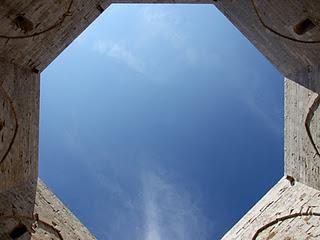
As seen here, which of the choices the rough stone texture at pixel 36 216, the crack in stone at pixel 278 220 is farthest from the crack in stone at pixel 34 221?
the crack in stone at pixel 278 220

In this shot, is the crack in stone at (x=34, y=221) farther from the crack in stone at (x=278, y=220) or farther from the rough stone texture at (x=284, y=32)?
the rough stone texture at (x=284, y=32)

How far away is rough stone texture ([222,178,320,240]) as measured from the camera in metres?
6.71

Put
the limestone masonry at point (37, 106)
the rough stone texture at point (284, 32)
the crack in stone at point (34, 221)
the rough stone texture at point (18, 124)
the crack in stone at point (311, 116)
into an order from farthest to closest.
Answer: the crack in stone at point (311, 116), the rough stone texture at point (18, 124), the crack in stone at point (34, 221), the limestone masonry at point (37, 106), the rough stone texture at point (284, 32)

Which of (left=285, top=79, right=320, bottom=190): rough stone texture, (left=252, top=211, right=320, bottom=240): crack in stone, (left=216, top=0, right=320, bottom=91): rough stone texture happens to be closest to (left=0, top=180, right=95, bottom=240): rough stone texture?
(left=252, top=211, right=320, bottom=240): crack in stone

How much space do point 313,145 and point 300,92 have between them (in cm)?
105

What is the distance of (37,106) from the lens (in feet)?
26.2

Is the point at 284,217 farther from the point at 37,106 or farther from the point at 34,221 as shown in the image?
the point at 37,106

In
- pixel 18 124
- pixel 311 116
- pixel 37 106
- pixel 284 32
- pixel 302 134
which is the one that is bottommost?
pixel 302 134

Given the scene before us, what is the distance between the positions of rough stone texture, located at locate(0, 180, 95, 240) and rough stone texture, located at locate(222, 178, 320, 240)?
2912 millimetres

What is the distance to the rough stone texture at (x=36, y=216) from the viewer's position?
6.76 meters

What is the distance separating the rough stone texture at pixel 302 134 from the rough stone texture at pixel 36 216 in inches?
161

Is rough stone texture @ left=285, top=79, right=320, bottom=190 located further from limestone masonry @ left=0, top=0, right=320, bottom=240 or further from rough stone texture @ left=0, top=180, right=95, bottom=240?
rough stone texture @ left=0, top=180, right=95, bottom=240

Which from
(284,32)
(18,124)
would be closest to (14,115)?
(18,124)

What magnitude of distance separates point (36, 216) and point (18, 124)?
162 centimetres
